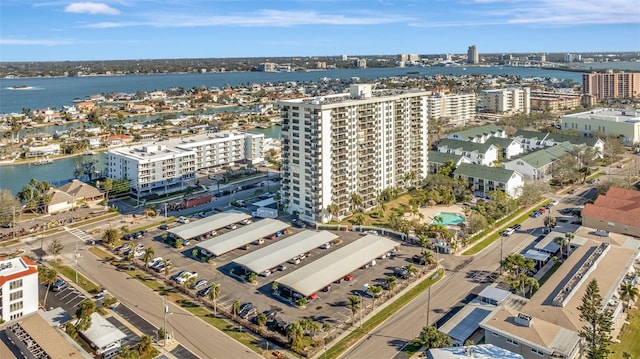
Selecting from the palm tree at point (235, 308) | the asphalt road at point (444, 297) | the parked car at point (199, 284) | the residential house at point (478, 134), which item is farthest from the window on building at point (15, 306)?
the residential house at point (478, 134)

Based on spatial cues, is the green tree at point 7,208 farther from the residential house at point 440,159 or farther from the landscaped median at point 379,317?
the residential house at point 440,159

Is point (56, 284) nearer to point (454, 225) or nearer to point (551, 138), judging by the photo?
point (454, 225)

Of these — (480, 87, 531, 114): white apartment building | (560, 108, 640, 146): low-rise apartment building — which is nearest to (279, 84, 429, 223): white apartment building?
(560, 108, 640, 146): low-rise apartment building

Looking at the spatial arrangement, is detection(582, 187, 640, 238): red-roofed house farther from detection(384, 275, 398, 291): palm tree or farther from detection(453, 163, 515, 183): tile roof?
detection(384, 275, 398, 291): palm tree

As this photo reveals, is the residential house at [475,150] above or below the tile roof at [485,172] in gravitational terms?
above

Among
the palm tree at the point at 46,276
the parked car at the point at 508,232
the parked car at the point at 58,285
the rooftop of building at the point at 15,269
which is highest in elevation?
the rooftop of building at the point at 15,269

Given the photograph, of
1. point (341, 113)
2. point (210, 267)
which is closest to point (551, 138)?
point (341, 113)
